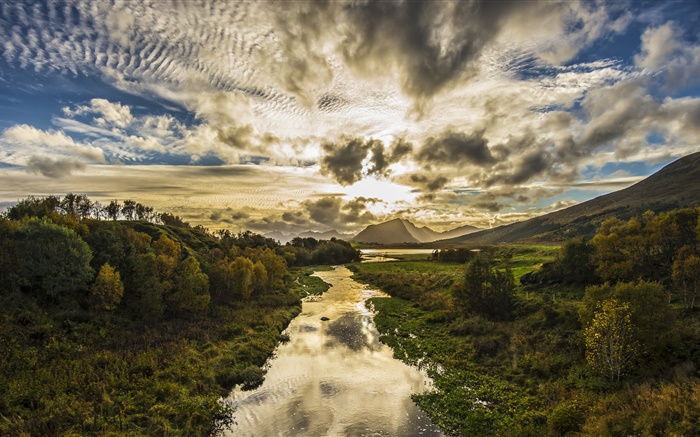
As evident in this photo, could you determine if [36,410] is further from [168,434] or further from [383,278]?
[383,278]

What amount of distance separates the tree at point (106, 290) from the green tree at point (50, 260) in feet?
7.47

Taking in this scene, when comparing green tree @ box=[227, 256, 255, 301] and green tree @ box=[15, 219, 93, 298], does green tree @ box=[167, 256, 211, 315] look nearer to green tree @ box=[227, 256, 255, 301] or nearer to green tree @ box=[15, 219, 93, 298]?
green tree @ box=[227, 256, 255, 301]

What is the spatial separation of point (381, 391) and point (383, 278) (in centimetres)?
7400

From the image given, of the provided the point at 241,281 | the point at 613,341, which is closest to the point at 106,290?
the point at 241,281

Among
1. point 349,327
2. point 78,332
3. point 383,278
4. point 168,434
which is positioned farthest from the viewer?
point 383,278

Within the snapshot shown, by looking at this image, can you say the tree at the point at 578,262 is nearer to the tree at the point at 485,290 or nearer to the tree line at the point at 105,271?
the tree at the point at 485,290

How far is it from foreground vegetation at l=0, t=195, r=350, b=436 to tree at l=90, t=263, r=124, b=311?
0.14 metres

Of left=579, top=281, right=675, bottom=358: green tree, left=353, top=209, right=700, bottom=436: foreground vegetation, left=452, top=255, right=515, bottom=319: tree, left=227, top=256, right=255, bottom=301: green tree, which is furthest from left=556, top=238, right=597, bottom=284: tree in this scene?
left=227, top=256, right=255, bottom=301: green tree

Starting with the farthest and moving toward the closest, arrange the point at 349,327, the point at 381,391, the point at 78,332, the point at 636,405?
1. the point at 349,327
2. the point at 78,332
3. the point at 381,391
4. the point at 636,405

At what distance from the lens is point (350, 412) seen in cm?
2695

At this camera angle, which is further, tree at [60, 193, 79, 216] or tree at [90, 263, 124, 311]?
tree at [60, 193, 79, 216]

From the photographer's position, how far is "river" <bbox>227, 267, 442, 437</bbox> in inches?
974

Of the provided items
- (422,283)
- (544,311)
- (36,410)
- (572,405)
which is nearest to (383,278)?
(422,283)

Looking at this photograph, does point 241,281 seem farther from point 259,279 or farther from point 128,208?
point 128,208
